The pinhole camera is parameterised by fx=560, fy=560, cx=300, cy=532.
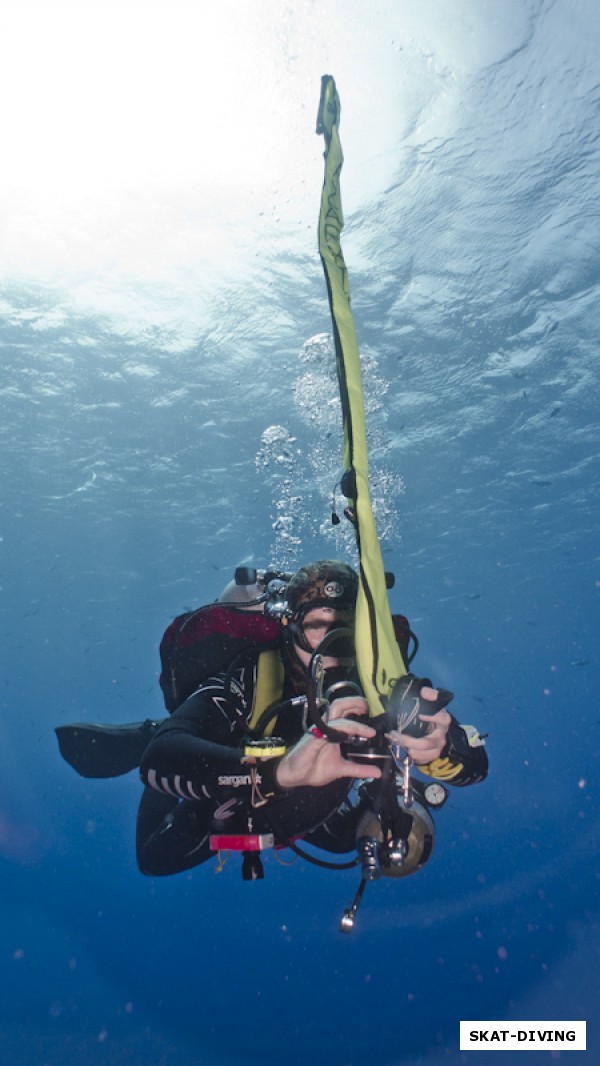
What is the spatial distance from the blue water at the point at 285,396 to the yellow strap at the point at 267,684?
10012mm

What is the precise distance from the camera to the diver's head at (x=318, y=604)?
11.9 feet

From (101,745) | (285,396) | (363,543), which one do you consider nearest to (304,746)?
(363,543)

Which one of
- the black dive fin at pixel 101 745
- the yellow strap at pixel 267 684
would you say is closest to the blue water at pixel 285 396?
the yellow strap at pixel 267 684

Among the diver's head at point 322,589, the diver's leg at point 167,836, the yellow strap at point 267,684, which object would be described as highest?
the diver's head at point 322,589

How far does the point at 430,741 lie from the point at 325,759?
53 cm

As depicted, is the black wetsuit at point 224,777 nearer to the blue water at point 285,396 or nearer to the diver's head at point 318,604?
the diver's head at point 318,604

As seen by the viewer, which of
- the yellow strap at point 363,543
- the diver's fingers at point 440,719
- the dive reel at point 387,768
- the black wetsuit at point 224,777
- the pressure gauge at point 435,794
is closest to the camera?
the yellow strap at point 363,543

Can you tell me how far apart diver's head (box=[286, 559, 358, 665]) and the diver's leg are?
193 centimetres

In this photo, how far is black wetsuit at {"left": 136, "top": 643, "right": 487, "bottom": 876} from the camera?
9.87 feet

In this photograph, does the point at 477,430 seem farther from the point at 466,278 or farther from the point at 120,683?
the point at 120,683

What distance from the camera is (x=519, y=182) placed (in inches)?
481

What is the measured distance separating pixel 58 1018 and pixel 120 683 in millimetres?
50374

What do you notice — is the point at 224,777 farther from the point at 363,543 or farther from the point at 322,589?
the point at 363,543

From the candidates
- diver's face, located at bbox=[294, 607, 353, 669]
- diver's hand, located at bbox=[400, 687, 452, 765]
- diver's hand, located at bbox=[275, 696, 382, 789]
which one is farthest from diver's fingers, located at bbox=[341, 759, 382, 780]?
diver's face, located at bbox=[294, 607, 353, 669]
